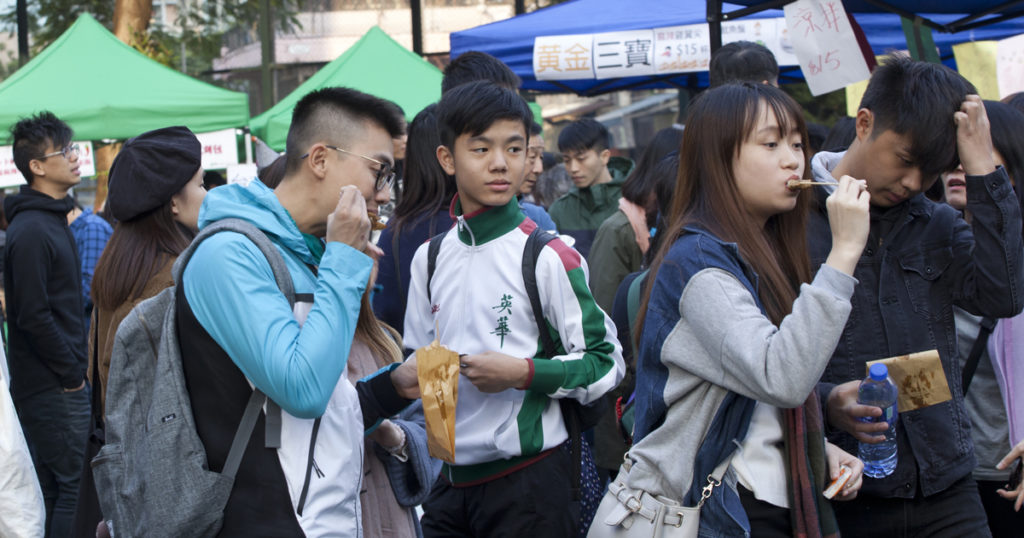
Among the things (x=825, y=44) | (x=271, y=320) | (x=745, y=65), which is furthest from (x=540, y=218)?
(x=271, y=320)

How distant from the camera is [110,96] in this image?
918 centimetres

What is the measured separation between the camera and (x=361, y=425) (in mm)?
2508

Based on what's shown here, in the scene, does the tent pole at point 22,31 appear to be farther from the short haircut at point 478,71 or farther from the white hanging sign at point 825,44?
the white hanging sign at point 825,44

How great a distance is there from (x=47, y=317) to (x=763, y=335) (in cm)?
440

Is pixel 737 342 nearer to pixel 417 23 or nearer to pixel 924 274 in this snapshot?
pixel 924 274

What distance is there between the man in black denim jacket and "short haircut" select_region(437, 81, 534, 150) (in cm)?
100

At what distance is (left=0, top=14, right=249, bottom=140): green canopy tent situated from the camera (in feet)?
29.7

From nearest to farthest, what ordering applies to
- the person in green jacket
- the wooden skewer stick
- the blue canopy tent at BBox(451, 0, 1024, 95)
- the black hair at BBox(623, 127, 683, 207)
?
the wooden skewer stick → the black hair at BBox(623, 127, 683, 207) → the person in green jacket → the blue canopy tent at BBox(451, 0, 1024, 95)

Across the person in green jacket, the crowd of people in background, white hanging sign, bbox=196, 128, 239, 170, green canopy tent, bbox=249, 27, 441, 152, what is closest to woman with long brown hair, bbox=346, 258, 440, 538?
the crowd of people in background

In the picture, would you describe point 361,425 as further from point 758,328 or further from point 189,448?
point 758,328

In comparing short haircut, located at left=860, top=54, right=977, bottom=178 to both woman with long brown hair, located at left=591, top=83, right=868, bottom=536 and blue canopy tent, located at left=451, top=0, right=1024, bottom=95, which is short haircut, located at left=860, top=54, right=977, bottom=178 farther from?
blue canopy tent, located at left=451, top=0, right=1024, bottom=95

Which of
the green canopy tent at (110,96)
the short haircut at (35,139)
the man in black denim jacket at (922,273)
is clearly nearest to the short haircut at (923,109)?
the man in black denim jacket at (922,273)

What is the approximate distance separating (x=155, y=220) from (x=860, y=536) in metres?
2.75

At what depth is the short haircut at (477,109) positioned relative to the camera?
3.23 m
